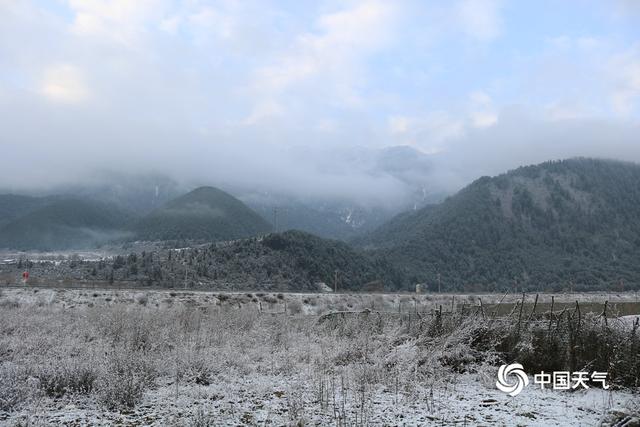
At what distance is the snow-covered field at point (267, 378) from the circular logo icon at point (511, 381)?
221mm

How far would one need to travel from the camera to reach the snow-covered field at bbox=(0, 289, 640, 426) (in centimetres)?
783

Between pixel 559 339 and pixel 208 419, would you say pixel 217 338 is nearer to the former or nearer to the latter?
pixel 208 419

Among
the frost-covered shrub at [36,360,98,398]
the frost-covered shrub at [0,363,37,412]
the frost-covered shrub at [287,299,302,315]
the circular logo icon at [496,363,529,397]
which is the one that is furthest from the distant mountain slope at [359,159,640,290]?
the frost-covered shrub at [0,363,37,412]

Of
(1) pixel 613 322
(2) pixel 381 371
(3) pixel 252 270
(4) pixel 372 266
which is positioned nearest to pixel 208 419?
(2) pixel 381 371

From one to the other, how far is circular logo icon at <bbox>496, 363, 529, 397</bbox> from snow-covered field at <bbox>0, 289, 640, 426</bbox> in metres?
0.22

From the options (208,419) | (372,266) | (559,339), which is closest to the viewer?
(208,419)

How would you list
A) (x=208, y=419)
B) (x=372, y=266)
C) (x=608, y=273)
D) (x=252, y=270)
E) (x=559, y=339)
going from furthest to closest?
(x=608, y=273) → (x=372, y=266) → (x=252, y=270) → (x=559, y=339) → (x=208, y=419)

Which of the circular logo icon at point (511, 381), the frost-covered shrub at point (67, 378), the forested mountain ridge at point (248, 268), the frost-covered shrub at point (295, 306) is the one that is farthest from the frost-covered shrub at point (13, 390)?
the forested mountain ridge at point (248, 268)

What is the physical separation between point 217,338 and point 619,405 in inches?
399

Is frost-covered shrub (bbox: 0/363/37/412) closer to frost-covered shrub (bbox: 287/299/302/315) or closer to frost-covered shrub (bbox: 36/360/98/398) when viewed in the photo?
frost-covered shrub (bbox: 36/360/98/398)

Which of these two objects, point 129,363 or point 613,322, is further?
point 613,322

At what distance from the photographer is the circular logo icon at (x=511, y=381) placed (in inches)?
382

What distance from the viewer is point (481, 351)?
12.0 metres

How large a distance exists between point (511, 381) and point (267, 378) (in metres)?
5.26
